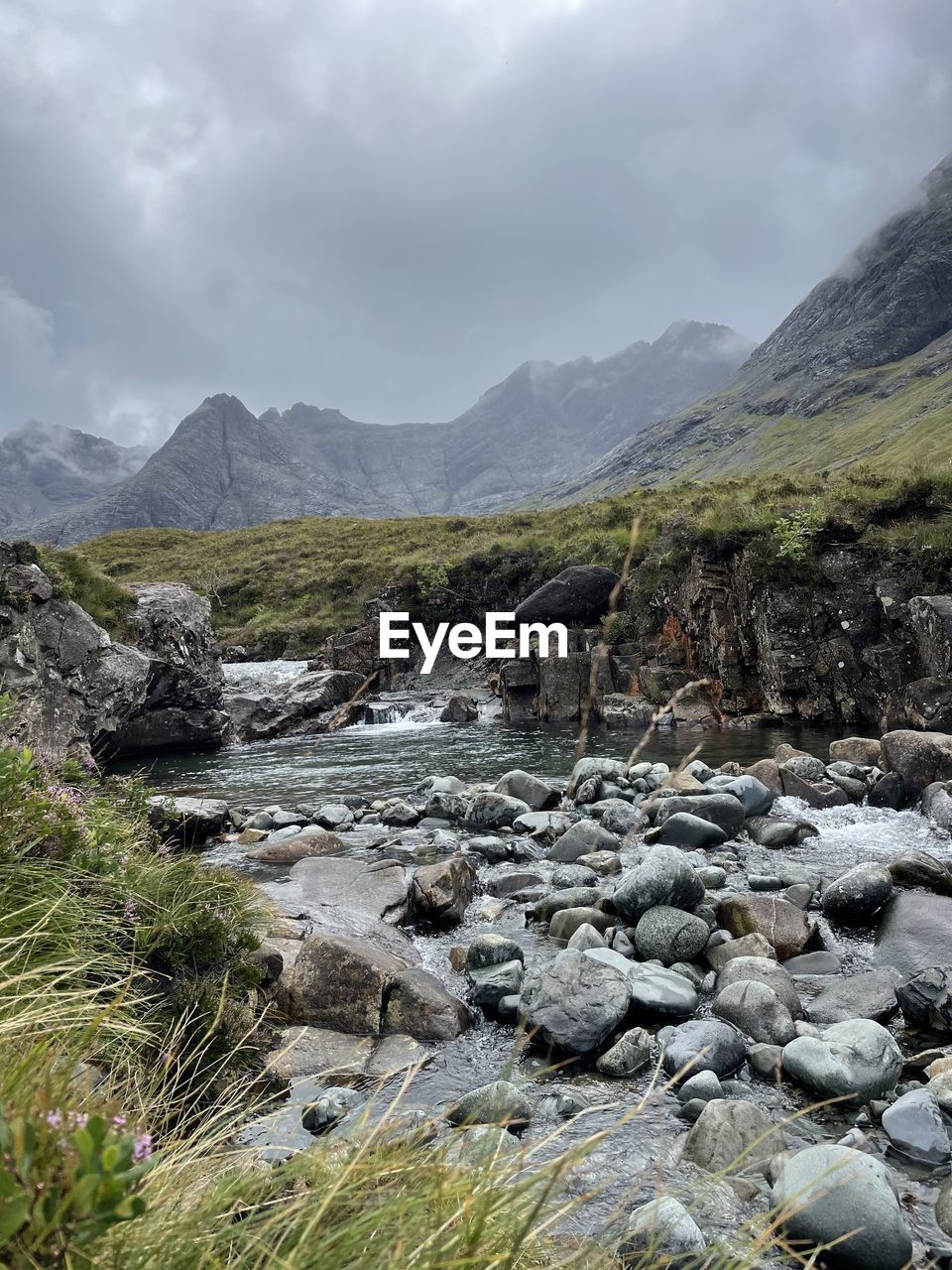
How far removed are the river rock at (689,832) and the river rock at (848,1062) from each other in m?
5.02

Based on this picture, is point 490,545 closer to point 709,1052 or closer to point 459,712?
point 459,712

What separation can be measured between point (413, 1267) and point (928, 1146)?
3671 mm

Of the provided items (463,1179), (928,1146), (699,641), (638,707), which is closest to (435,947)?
(928,1146)

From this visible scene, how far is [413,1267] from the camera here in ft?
4.71

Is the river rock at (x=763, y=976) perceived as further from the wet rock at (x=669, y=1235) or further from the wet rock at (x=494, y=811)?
the wet rock at (x=494, y=811)

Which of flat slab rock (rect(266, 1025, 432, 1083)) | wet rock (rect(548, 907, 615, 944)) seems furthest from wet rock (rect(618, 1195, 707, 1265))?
wet rock (rect(548, 907, 615, 944))

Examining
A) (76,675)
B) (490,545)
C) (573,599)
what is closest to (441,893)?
(76,675)

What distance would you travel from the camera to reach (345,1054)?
487 centimetres

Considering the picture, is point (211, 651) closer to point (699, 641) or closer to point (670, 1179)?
point (699, 641)

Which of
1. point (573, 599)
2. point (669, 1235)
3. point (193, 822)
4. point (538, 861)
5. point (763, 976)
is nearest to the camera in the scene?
point (669, 1235)

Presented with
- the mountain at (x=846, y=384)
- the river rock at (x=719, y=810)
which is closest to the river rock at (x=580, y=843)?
the river rock at (x=719, y=810)

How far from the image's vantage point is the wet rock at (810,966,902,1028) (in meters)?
5.15

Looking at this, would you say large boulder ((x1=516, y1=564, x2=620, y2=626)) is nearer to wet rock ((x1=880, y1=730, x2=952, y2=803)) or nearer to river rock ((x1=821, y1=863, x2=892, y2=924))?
wet rock ((x1=880, y1=730, x2=952, y2=803))

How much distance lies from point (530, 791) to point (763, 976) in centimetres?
713
